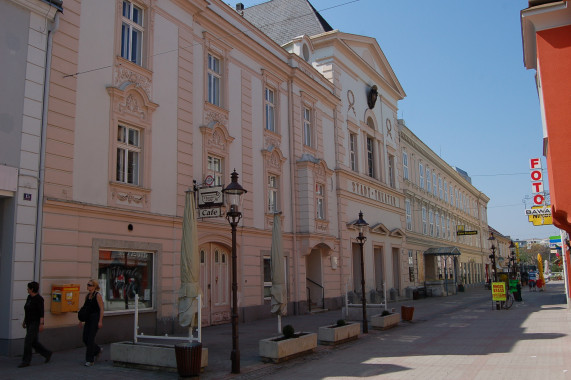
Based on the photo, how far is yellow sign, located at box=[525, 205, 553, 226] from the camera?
990 inches

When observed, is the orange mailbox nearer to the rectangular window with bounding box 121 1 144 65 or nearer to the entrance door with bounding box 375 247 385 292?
the rectangular window with bounding box 121 1 144 65

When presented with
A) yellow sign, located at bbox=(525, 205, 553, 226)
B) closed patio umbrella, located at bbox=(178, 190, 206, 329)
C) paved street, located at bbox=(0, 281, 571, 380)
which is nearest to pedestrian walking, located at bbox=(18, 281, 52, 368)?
paved street, located at bbox=(0, 281, 571, 380)

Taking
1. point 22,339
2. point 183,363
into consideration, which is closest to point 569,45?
point 183,363

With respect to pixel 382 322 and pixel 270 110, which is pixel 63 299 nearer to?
pixel 382 322

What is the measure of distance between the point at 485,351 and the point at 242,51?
45.8ft

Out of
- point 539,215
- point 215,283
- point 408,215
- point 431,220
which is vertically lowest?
point 215,283

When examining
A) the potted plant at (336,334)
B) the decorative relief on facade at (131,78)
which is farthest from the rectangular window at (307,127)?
the potted plant at (336,334)

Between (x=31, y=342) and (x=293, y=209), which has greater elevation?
(x=293, y=209)

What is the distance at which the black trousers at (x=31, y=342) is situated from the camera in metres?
10.2

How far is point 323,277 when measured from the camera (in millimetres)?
25062

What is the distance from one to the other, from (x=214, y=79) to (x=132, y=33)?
13.9 feet

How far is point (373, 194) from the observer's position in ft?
105

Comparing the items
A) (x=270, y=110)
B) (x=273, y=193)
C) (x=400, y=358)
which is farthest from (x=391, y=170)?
(x=400, y=358)

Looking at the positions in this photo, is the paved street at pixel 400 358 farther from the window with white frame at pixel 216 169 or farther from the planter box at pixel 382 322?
the window with white frame at pixel 216 169
